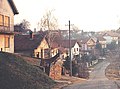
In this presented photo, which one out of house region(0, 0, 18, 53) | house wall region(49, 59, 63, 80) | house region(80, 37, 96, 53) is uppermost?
house region(0, 0, 18, 53)

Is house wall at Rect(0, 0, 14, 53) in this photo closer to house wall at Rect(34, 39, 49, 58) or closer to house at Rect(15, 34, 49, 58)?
house at Rect(15, 34, 49, 58)

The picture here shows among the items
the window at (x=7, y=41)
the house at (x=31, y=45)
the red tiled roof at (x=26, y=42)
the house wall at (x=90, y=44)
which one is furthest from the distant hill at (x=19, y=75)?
the house wall at (x=90, y=44)

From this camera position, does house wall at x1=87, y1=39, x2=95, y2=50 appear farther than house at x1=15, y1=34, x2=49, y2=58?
Yes

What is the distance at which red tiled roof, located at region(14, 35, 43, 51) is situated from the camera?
52031 mm

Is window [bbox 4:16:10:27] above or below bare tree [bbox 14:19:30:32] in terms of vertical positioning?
below

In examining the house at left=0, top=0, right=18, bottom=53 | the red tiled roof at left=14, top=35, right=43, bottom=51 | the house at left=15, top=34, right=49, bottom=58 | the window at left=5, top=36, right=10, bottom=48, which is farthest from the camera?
A: the red tiled roof at left=14, top=35, right=43, bottom=51

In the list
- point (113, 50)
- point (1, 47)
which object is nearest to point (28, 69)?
point (1, 47)

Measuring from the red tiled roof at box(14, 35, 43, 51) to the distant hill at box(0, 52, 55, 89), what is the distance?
54.5 ft

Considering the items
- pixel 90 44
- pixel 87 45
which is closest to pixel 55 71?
pixel 87 45

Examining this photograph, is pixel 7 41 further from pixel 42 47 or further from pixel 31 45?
pixel 42 47

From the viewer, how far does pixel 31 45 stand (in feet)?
173

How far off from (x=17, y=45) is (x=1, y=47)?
1081 centimetres

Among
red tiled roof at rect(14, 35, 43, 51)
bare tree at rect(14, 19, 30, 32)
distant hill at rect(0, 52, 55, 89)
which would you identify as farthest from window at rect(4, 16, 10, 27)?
bare tree at rect(14, 19, 30, 32)

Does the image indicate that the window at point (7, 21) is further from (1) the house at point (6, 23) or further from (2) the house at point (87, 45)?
(2) the house at point (87, 45)
